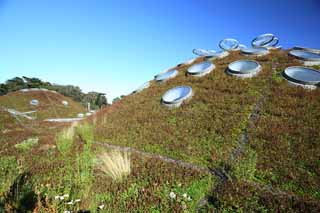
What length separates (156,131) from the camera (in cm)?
1152

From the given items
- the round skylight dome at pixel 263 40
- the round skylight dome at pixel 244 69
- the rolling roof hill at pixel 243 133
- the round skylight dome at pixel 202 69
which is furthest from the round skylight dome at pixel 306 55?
the round skylight dome at pixel 202 69

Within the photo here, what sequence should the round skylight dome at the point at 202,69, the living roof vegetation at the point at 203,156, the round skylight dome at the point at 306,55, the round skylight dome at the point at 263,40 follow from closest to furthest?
the living roof vegetation at the point at 203,156
the round skylight dome at the point at 306,55
the round skylight dome at the point at 202,69
the round skylight dome at the point at 263,40

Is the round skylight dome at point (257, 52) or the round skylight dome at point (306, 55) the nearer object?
the round skylight dome at point (306, 55)

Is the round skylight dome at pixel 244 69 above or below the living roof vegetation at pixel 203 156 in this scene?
above

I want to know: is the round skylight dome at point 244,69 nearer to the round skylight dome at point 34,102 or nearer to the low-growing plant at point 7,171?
the low-growing plant at point 7,171

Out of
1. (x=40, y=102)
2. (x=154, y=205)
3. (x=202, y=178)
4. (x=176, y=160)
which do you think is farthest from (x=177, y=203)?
(x=40, y=102)

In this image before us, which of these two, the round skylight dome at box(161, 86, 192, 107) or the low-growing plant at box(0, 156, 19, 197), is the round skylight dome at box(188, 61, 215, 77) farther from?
the low-growing plant at box(0, 156, 19, 197)

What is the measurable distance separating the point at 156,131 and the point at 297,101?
27.3 ft

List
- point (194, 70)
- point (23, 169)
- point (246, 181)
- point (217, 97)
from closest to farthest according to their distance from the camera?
point (246, 181) → point (23, 169) → point (217, 97) → point (194, 70)

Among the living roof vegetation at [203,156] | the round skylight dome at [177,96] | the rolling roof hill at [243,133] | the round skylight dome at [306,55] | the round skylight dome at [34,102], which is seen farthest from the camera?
the round skylight dome at [34,102]

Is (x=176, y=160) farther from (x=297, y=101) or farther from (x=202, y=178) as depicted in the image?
(x=297, y=101)

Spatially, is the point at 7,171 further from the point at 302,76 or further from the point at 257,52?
the point at 257,52

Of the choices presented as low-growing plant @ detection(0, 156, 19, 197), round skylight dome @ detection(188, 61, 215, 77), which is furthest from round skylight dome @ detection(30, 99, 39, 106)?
low-growing plant @ detection(0, 156, 19, 197)

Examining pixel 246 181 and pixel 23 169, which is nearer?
pixel 246 181
